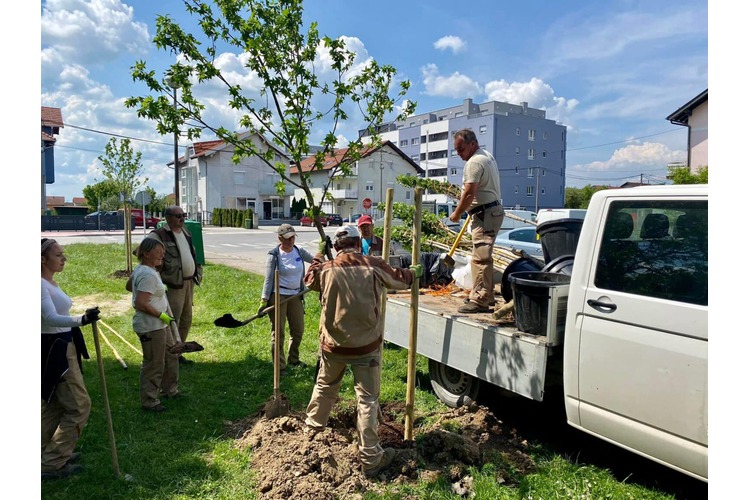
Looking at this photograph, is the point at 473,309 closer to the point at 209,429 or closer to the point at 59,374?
the point at 209,429

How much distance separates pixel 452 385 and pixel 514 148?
217ft

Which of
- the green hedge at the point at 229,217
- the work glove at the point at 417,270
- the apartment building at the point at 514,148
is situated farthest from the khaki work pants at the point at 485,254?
the apartment building at the point at 514,148

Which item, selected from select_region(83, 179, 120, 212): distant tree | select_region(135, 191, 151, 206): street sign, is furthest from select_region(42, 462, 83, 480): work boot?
select_region(83, 179, 120, 212): distant tree

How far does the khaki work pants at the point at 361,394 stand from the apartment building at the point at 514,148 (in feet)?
195

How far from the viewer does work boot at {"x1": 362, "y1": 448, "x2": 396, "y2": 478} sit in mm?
3666

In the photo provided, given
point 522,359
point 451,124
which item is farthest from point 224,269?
point 451,124

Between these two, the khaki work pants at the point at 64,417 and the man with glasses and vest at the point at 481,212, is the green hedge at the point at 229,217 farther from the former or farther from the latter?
the khaki work pants at the point at 64,417

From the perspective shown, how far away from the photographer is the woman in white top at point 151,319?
4.66 m

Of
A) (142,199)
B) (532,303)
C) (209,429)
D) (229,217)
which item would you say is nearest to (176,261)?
(209,429)

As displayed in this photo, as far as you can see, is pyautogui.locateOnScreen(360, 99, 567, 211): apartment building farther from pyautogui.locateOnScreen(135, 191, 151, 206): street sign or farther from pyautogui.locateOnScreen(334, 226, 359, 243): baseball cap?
pyautogui.locateOnScreen(334, 226, 359, 243): baseball cap

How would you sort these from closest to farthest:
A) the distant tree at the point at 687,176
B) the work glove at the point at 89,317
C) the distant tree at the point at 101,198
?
the work glove at the point at 89,317 < the distant tree at the point at 687,176 < the distant tree at the point at 101,198

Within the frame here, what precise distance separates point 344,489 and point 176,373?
2613 millimetres

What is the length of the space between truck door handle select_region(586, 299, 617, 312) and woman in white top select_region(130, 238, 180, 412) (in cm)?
354

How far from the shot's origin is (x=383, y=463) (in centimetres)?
374
